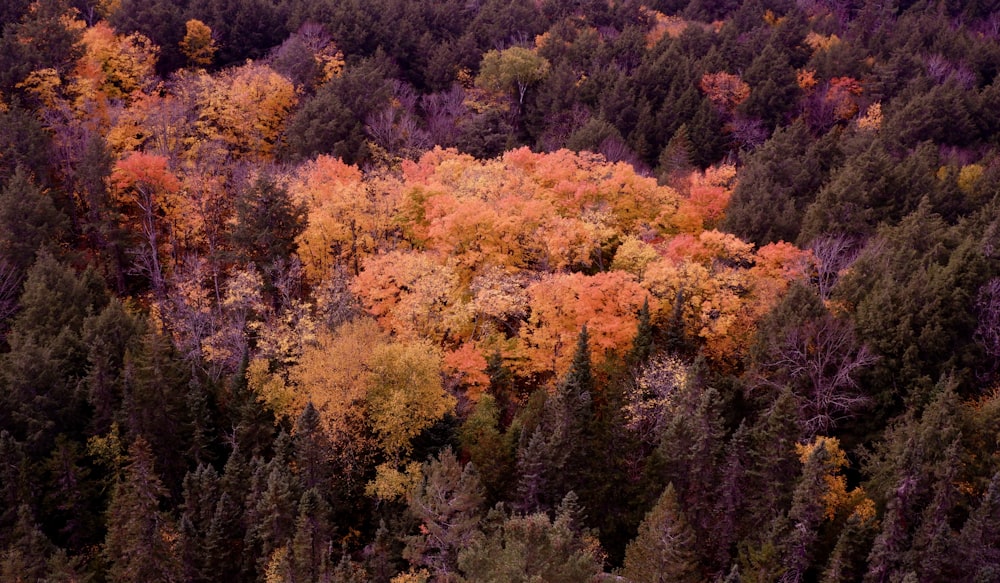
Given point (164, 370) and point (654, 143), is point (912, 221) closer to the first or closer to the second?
point (654, 143)

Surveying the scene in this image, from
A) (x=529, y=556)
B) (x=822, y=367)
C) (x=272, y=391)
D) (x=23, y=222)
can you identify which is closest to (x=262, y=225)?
(x=272, y=391)

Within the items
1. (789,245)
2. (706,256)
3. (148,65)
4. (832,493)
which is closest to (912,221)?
(789,245)

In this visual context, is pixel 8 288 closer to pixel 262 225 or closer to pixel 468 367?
pixel 262 225

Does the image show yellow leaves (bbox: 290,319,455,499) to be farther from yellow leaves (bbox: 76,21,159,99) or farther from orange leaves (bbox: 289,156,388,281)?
yellow leaves (bbox: 76,21,159,99)

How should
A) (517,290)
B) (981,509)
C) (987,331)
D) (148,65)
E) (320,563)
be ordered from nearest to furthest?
(981,509), (320,563), (987,331), (517,290), (148,65)

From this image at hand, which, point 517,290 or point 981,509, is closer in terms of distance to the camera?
point 981,509

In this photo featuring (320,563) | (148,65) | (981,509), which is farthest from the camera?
(148,65)

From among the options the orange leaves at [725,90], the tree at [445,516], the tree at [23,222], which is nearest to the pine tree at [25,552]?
the tree at [445,516]
